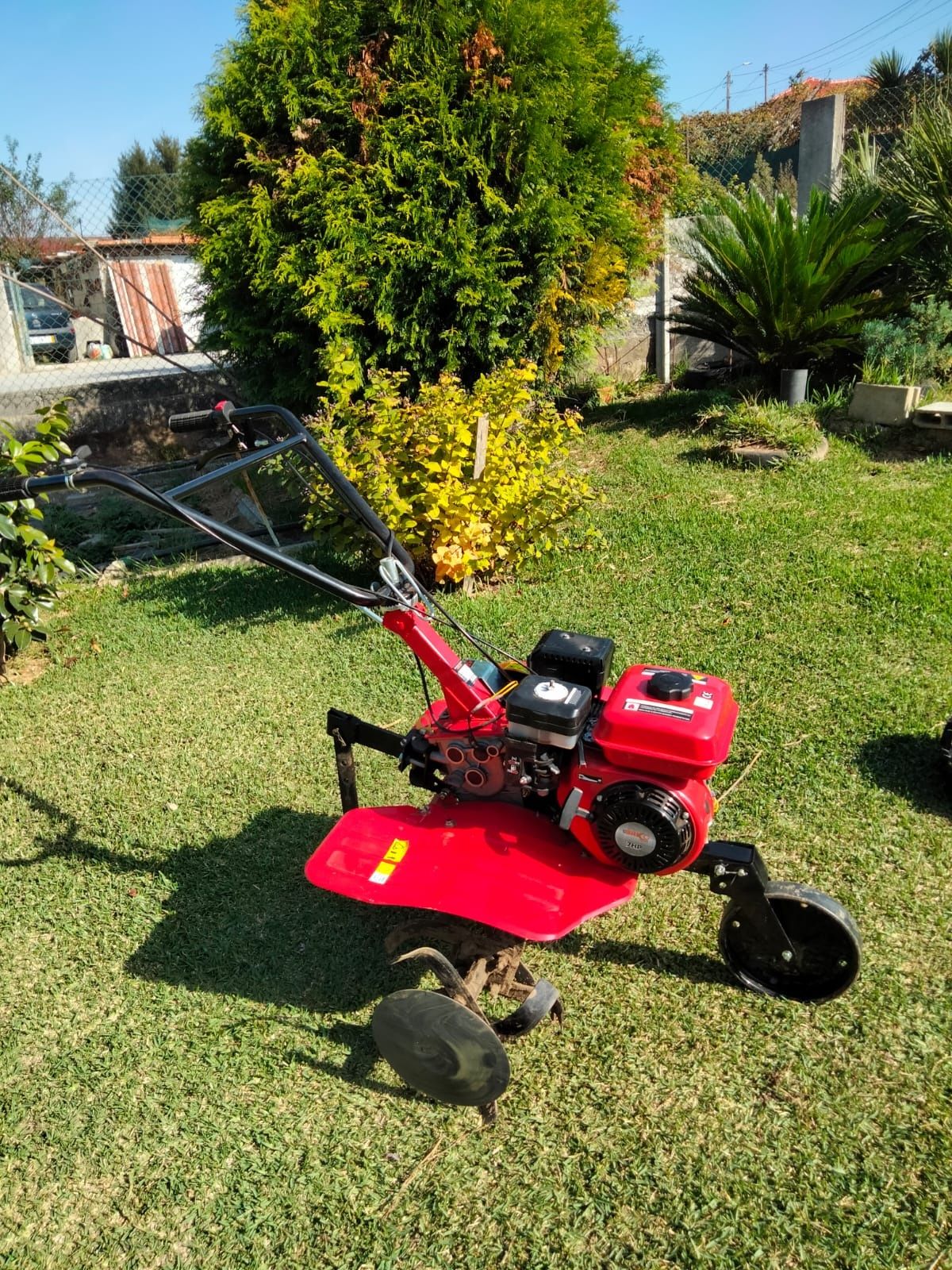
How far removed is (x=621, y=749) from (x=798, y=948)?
0.82 meters

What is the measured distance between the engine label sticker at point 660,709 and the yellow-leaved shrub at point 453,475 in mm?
2617

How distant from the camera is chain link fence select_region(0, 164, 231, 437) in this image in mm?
9344

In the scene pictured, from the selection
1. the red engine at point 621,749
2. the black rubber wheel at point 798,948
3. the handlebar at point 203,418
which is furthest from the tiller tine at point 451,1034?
the handlebar at point 203,418

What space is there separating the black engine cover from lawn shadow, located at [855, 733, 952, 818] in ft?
4.55

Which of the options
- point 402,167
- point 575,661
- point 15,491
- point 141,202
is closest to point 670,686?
point 575,661

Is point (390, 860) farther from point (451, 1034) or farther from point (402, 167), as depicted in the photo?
point (402, 167)

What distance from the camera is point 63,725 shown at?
4.63 meters

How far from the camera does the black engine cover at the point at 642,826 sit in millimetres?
2449

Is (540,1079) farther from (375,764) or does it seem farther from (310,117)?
(310,117)

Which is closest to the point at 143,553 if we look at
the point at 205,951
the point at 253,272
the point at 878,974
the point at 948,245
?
the point at 253,272

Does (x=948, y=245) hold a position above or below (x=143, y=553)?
above

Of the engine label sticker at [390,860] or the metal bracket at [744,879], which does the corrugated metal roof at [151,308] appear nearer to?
the engine label sticker at [390,860]

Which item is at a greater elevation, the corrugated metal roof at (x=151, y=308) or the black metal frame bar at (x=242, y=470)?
the corrugated metal roof at (x=151, y=308)

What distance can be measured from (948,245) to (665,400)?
2.40 metres
